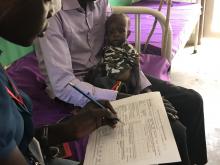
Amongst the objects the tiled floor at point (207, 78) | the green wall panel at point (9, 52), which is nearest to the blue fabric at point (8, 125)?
the green wall panel at point (9, 52)

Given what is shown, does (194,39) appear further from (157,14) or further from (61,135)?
(61,135)

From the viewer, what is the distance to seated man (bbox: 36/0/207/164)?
1.36 m

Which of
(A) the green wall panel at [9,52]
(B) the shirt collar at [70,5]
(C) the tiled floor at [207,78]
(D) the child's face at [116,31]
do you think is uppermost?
(B) the shirt collar at [70,5]

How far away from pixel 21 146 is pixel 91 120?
0.28m

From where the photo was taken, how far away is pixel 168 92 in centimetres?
156

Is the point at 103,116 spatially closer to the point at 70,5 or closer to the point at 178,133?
the point at 178,133

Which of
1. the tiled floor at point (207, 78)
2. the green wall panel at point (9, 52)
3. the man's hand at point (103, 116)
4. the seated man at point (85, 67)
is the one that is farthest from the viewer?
the tiled floor at point (207, 78)

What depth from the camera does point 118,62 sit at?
164 centimetres

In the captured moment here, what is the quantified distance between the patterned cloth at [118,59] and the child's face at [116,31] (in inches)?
1.5

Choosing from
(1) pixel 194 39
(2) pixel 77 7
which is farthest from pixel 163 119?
(1) pixel 194 39

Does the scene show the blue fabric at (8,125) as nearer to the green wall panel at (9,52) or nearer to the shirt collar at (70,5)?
the shirt collar at (70,5)

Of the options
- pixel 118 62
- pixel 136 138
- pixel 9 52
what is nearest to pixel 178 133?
pixel 136 138

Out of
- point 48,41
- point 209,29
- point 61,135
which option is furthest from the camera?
point 209,29

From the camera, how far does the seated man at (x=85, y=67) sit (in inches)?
53.5
